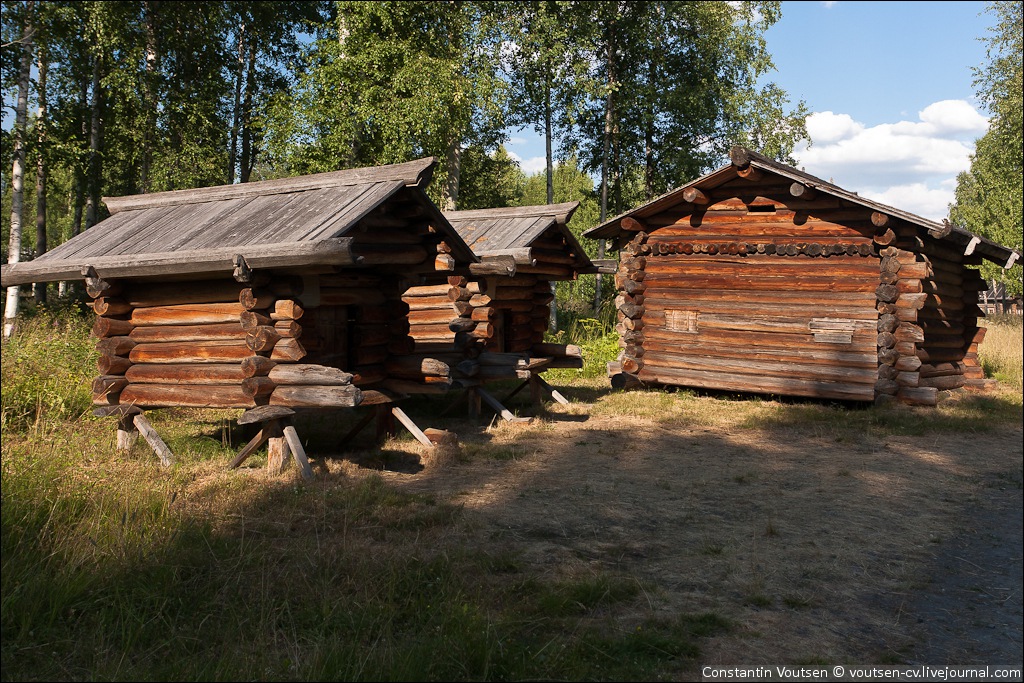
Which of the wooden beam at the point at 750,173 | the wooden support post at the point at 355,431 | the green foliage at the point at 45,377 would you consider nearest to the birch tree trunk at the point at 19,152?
the green foliage at the point at 45,377

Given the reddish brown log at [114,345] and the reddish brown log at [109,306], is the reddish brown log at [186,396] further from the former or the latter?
the reddish brown log at [109,306]

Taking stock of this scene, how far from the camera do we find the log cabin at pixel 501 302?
12.6 meters

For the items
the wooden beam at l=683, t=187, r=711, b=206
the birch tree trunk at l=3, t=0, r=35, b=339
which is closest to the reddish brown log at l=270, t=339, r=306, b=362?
the wooden beam at l=683, t=187, r=711, b=206

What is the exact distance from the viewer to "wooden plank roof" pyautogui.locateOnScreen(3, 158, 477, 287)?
8164 mm

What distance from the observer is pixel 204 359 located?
9086 mm

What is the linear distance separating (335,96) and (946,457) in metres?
18.2

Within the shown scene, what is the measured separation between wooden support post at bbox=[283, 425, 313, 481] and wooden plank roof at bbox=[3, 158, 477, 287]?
197 cm

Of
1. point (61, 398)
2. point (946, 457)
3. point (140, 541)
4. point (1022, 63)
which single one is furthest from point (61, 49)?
point (1022, 63)

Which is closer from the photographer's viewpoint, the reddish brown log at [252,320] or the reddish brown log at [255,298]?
the reddish brown log at [255,298]

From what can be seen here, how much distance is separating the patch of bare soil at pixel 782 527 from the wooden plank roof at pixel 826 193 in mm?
3517

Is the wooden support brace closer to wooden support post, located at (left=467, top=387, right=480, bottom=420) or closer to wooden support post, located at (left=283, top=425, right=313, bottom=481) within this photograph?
wooden support post, located at (left=467, top=387, right=480, bottom=420)

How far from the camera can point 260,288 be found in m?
8.56

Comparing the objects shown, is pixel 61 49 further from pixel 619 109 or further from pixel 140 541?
pixel 140 541

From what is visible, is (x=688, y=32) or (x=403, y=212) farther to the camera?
(x=688, y=32)
